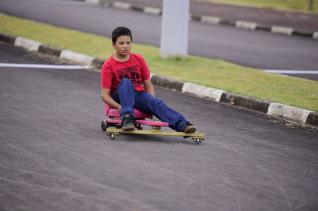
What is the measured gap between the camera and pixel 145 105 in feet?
25.2

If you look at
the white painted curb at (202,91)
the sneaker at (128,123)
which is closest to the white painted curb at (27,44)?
the white painted curb at (202,91)

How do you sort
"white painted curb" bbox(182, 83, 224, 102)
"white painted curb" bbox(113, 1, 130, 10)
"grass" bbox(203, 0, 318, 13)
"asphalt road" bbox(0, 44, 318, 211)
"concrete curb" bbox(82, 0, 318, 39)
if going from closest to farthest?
"asphalt road" bbox(0, 44, 318, 211)
"white painted curb" bbox(182, 83, 224, 102)
"concrete curb" bbox(82, 0, 318, 39)
"white painted curb" bbox(113, 1, 130, 10)
"grass" bbox(203, 0, 318, 13)

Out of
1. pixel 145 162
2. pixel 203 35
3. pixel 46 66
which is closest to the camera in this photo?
pixel 145 162

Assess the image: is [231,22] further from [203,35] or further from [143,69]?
[143,69]

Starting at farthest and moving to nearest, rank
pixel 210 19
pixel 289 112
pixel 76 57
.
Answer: pixel 210 19, pixel 76 57, pixel 289 112

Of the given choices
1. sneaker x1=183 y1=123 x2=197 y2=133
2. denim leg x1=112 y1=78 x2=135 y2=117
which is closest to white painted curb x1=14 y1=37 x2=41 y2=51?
denim leg x1=112 y1=78 x2=135 y2=117

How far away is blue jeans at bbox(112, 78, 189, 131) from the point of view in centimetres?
749

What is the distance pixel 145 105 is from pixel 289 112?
2377 millimetres

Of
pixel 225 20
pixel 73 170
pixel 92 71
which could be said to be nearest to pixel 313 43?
pixel 225 20

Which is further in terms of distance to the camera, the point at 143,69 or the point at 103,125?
the point at 143,69

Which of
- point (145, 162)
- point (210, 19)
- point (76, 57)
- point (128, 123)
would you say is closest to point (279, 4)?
point (210, 19)

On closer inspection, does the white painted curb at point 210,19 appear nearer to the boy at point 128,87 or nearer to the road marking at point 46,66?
the road marking at point 46,66

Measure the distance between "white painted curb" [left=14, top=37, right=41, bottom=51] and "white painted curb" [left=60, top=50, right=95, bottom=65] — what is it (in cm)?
78

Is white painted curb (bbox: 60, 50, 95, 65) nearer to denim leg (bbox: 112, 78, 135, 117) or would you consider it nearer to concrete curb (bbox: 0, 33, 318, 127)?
concrete curb (bbox: 0, 33, 318, 127)
